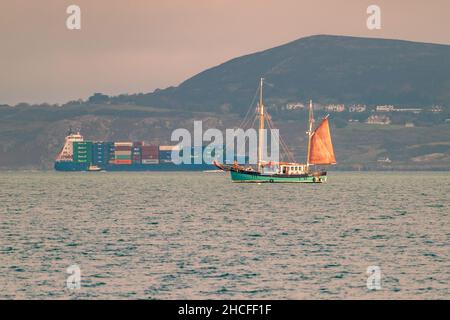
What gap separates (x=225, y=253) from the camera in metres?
53.8

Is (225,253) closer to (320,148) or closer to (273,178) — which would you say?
(273,178)

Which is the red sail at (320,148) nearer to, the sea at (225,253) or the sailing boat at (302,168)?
the sailing boat at (302,168)

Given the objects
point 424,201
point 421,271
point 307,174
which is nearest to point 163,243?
point 421,271

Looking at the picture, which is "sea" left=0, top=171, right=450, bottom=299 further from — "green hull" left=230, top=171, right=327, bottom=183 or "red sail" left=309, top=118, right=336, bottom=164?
"red sail" left=309, top=118, right=336, bottom=164

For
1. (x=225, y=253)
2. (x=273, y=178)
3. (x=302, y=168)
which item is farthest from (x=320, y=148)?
(x=225, y=253)

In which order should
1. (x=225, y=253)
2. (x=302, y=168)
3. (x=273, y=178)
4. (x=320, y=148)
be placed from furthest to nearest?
(x=320, y=148), (x=302, y=168), (x=273, y=178), (x=225, y=253)

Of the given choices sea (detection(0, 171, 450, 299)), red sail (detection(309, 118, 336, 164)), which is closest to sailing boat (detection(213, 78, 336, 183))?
red sail (detection(309, 118, 336, 164))

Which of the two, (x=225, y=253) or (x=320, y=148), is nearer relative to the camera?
(x=225, y=253)

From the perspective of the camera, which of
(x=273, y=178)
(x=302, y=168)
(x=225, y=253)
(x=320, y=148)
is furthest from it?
(x=320, y=148)

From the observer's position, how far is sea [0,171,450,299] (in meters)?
41.2

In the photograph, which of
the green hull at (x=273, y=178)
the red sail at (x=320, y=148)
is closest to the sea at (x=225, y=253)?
the green hull at (x=273, y=178)
